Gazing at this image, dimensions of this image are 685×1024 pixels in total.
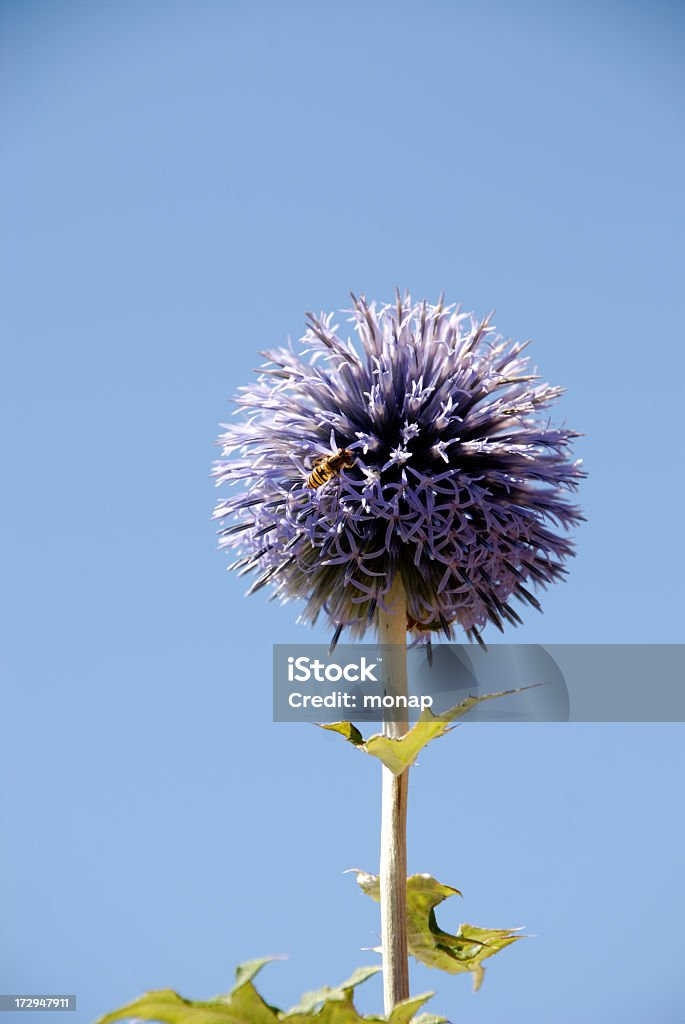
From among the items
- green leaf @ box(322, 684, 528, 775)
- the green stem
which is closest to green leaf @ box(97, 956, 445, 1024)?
the green stem

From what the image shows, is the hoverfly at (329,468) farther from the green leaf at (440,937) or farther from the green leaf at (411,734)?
the green leaf at (440,937)

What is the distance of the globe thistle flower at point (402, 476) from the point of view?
5102mm

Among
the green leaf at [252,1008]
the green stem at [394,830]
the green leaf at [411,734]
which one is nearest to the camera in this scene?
the green leaf at [252,1008]

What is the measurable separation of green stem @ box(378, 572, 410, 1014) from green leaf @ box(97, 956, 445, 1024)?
59 cm

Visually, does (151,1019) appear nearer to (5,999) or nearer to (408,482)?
(408,482)

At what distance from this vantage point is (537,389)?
18.6ft

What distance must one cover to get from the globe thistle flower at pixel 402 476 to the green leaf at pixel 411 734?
0.80 metres

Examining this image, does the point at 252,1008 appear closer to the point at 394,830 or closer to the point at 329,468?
the point at 394,830

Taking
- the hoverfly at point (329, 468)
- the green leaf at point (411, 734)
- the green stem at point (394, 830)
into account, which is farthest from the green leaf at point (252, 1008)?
the hoverfly at point (329, 468)

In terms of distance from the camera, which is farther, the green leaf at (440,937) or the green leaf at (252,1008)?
the green leaf at (440,937)

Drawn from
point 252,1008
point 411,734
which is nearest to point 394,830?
point 411,734

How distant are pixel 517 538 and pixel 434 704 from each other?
0.88 metres

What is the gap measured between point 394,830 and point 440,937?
0.47 m

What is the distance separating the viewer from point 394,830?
15.9 feet
